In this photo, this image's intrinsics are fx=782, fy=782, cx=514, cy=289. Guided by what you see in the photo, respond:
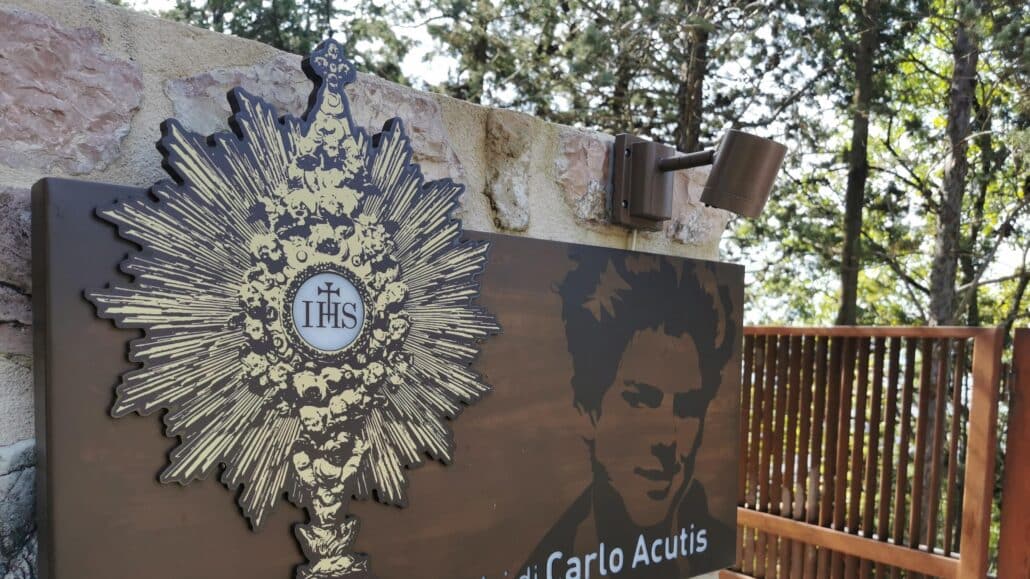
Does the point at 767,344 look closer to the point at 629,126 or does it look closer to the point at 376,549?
the point at 376,549

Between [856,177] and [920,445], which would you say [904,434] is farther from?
[856,177]

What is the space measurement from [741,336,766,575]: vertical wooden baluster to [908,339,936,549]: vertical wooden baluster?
0.67 meters

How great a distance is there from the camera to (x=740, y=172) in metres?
1.67

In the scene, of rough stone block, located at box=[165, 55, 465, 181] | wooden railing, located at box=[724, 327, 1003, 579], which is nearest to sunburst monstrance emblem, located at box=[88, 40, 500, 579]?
rough stone block, located at box=[165, 55, 465, 181]

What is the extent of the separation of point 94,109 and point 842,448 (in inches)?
117

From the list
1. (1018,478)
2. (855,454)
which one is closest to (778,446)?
(855,454)

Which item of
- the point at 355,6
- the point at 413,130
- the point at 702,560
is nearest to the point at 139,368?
the point at 413,130

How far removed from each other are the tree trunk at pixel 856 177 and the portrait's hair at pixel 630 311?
547 centimetres

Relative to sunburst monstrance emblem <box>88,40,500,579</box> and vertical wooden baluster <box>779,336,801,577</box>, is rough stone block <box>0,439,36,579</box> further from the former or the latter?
vertical wooden baluster <box>779,336,801,577</box>

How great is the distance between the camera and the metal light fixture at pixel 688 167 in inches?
65.5

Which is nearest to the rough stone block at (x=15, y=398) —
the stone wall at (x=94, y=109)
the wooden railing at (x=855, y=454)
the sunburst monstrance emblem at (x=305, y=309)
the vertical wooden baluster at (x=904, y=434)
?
the stone wall at (x=94, y=109)

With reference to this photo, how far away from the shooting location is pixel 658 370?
1.80 metres

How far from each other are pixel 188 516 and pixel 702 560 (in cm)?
124

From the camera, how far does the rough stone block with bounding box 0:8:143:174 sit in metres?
1.06
